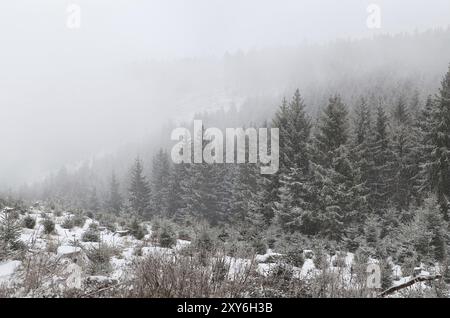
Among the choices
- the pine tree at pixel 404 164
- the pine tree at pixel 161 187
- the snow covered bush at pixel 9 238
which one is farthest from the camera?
the pine tree at pixel 161 187

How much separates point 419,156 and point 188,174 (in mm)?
25586

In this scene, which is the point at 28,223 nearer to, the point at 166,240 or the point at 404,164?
the point at 166,240

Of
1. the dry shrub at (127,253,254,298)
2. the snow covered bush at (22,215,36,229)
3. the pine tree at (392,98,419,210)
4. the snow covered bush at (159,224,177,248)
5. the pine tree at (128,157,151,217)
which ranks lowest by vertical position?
the pine tree at (128,157,151,217)

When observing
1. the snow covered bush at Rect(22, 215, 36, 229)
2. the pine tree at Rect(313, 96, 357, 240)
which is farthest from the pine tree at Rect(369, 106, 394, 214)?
the snow covered bush at Rect(22, 215, 36, 229)

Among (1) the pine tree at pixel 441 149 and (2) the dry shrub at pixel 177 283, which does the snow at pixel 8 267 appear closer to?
(2) the dry shrub at pixel 177 283

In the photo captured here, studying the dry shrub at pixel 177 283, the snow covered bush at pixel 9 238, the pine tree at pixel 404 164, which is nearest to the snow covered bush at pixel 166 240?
the snow covered bush at pixel 9 238

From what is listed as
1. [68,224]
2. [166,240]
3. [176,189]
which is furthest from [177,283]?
[176,189]

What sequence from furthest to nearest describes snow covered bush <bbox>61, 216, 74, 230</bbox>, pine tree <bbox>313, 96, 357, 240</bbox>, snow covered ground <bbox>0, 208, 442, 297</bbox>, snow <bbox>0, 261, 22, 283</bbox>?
1. pine tree <bbox>313, 96, 357, 240</bbox>
2. snow covered bush <bbox>61, 216, 74, 230</bbox>
3. snow <bbox>0, 261, 22, 283</bbox>
4. snow covered ground <bbox>0, 208, 442, 297</bbox>

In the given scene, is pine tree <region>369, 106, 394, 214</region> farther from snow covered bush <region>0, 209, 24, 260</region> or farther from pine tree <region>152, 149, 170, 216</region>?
snow covered bush <region>0, 209, 24, 260</region>

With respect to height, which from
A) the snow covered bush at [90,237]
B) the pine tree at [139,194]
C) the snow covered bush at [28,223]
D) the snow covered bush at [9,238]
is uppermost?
the snow covered bush at [9,238]

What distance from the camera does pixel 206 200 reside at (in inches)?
1497

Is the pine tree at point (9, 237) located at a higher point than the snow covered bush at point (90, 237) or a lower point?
higher
